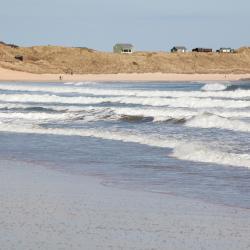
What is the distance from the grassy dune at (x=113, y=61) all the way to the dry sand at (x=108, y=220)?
86.5 meters

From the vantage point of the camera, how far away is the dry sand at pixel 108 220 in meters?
6.96

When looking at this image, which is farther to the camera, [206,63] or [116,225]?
[206,63]

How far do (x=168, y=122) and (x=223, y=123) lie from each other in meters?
2.74

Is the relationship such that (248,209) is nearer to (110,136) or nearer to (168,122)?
(110,136)

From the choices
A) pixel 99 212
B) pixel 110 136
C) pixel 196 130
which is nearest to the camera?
pixel 99 212

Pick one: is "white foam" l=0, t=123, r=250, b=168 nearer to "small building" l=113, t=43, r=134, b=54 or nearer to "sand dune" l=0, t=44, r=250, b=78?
"sand dune" l=0, t=44, r=250, b=78

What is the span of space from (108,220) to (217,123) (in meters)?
13.1

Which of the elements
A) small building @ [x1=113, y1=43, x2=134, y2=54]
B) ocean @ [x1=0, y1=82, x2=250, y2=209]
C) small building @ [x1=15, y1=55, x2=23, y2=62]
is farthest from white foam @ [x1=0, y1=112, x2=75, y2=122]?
small building @ [x1=113, y1=43, x2=134, y2=54]

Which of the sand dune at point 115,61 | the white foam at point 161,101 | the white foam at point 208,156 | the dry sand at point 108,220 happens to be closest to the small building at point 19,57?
the sand dune at point 115,61

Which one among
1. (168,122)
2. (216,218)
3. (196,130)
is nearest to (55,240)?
(216,218)

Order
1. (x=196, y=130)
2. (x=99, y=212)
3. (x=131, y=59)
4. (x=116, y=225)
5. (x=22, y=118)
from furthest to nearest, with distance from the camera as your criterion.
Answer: (x=131, y=59)
(x=22, y=118)
(x=196, y=130)
(x=99, y=212)
(x=116, y=225)

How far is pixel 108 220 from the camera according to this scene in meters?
7.95

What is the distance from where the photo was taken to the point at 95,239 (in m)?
7.11

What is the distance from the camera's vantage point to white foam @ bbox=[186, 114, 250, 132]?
1955 cm
